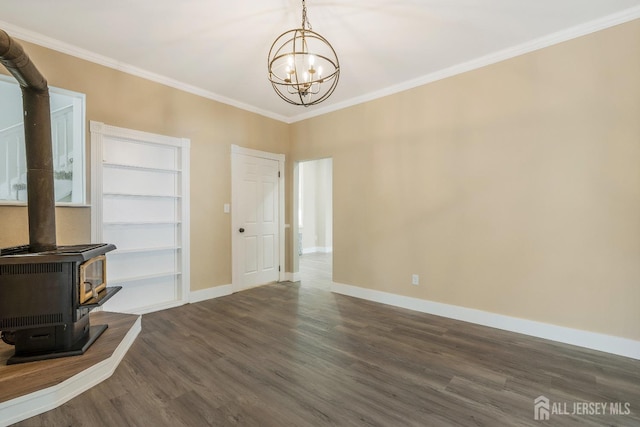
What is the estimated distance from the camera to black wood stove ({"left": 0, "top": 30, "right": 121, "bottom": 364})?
196 centimetres

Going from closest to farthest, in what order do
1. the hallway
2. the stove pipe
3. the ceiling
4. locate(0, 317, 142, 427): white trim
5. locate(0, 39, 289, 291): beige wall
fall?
locate(0, 317, 142, 427): white trim < the stove pipe < the ceiling < locate(0, 39, 289, 291): beige wall < the hallway

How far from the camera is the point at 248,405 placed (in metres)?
1.85

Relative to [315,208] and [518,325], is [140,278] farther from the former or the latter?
[315,208]

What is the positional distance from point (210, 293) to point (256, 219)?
4.39ft

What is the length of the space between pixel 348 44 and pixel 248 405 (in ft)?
10.6

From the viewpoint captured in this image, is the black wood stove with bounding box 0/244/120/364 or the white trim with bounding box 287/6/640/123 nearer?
the black wood stove with bounding box 0/244/120/364

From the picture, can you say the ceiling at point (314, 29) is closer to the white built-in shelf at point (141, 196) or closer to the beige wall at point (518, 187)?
the beige wall at point (518, 187)

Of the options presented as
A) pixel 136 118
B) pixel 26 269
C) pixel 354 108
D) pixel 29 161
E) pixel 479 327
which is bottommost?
pixel 479 327

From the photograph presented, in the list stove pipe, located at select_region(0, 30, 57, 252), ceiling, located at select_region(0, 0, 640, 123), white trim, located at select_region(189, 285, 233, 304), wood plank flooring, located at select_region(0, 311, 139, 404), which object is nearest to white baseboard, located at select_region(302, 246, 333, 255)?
white trim, located at select_region(189, 285, 233, 304)

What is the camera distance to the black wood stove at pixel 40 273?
196cm

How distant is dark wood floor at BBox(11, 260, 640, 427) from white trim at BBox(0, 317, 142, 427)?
5cm

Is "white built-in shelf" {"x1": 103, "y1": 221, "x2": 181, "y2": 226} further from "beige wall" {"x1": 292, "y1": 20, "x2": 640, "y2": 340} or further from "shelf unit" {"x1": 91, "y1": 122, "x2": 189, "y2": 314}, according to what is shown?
"beige wall" {"x1": 292, "y1": 20, "x2": 640, "y2": 340}

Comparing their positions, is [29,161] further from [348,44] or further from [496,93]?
[496,93]

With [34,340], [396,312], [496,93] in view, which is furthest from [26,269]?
[496,93]
